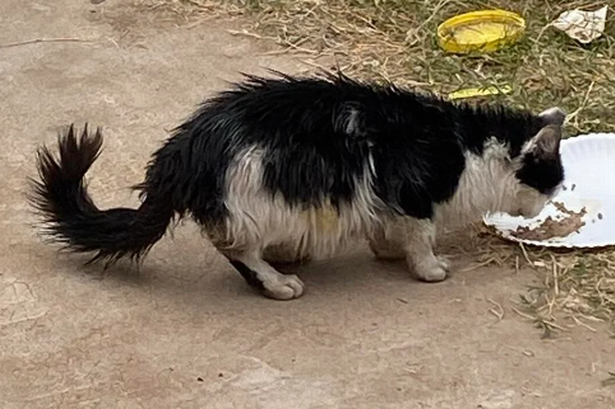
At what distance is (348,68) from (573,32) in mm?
838

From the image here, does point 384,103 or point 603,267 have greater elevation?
point 384,103

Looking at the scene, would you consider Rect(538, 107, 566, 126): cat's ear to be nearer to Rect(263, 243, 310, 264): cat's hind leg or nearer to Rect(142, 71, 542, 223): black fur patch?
Rect(142, 71, 542, 223): black fur patch

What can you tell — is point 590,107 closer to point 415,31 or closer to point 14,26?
point 415,31

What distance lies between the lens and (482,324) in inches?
138

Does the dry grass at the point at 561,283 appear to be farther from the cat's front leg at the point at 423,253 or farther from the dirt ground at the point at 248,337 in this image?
the cat's front leg at the point at 423,253

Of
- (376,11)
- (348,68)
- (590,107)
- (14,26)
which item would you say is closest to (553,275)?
(590,107)

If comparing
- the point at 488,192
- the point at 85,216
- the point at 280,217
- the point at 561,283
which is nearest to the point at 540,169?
the point at 488,192

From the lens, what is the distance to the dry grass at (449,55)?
4.43m

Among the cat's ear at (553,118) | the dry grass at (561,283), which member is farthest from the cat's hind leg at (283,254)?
the cat's ear at (553,118)

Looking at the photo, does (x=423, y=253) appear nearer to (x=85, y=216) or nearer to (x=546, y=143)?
(x=546, y=143)

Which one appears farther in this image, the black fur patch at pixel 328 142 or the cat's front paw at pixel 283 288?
the cat's front paw at pixel 283 288

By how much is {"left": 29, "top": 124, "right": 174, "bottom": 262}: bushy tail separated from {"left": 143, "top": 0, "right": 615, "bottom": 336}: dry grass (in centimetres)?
96

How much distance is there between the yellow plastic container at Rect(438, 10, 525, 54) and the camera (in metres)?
4.93

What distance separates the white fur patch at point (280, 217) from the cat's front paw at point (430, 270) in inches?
6.9
